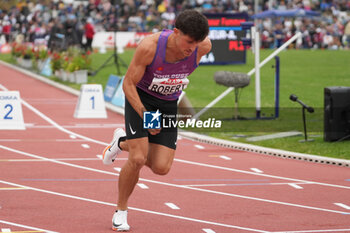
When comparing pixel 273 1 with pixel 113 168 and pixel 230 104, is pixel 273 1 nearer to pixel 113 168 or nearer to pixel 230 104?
pixel 230 104

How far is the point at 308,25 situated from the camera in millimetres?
46500

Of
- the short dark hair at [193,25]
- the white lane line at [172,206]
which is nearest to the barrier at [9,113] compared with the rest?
the white lane line at [172,206]

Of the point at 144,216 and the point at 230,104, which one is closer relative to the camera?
the point at 144,216

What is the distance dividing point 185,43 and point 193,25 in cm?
20

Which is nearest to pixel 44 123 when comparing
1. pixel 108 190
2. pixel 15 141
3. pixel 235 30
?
pixel 15 141

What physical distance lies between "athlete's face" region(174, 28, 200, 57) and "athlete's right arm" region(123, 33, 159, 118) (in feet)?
0.88

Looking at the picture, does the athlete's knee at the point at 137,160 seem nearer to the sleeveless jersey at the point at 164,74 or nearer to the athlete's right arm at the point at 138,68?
the athlete's right arm at the point at 138,68

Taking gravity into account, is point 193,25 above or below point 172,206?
above

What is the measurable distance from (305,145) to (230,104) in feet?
20.8

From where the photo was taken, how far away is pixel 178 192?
29.6 ft

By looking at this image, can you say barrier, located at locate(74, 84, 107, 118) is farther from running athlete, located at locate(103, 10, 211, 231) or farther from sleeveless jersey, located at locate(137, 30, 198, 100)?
sleeveless jersey, located at locate(137, 30, 198, 100)

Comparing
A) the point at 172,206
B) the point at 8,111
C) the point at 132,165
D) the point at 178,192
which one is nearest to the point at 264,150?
the point at 178,192

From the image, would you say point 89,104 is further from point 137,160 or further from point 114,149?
point 137,160

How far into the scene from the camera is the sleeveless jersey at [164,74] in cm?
662
